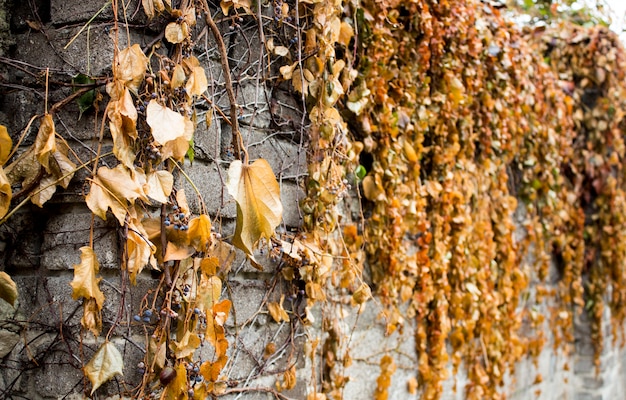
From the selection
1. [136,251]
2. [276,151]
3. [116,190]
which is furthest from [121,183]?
[276,151]

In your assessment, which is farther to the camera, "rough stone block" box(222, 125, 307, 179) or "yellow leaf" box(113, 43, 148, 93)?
"rough stone block" box(222, 125, 307, 179)

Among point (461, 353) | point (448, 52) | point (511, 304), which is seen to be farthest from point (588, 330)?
point (448, 52)

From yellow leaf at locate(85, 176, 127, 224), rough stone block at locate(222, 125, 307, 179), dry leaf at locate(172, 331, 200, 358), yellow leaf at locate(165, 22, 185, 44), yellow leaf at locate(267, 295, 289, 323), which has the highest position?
yellow leaf at locate(165, 22, 185, 44)

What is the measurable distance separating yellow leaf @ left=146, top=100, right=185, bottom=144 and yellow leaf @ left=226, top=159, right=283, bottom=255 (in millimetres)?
140

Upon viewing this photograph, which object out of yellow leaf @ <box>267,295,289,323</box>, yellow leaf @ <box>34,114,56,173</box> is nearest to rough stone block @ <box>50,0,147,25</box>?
yellow leaf @ <box>34,114,56,173</box>

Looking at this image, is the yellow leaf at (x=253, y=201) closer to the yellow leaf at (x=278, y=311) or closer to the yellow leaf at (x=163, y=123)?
the yellow leaf at (x=163, y=123)

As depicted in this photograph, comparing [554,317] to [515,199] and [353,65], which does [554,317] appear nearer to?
[515,199]

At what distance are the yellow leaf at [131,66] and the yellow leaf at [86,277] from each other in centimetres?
34

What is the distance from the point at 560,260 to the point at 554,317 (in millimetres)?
347

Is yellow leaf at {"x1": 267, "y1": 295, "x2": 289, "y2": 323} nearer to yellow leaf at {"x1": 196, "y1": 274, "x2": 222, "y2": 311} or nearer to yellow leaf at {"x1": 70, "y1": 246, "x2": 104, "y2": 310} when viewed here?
yellow leaf at {"x1": 196, "y1": 274, "x2": 222, "y2": 311}

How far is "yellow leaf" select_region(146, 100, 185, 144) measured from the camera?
→ 129 cm

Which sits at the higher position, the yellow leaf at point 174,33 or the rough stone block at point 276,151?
the yellow leaf at point 174,33

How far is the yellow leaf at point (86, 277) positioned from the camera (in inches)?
48.8

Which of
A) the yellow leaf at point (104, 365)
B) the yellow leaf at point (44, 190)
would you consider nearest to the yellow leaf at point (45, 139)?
the yellow leaf at point (44, 190)
